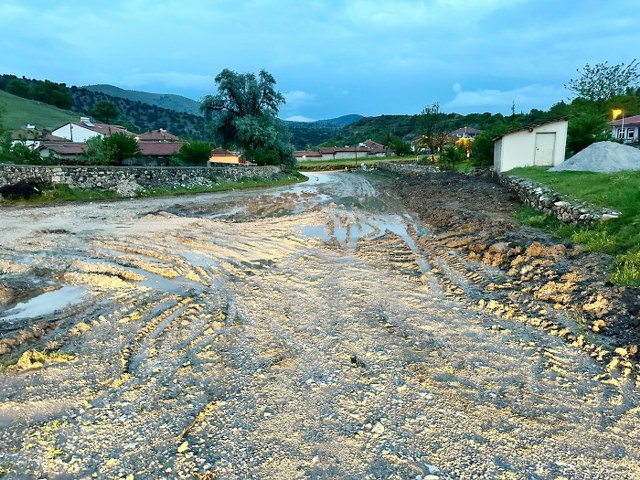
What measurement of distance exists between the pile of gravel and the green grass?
294 feet

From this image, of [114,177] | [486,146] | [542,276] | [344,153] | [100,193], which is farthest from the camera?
[344,153]

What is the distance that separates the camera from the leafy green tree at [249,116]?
41250mm

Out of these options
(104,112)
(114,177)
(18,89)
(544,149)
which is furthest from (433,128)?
(18,89)

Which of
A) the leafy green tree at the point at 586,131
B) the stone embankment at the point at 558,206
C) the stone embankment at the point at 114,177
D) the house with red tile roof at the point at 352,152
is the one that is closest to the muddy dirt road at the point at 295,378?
A: the stone embankment at the point at 558,206

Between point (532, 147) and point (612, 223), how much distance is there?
15722mm

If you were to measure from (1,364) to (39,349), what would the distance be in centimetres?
39

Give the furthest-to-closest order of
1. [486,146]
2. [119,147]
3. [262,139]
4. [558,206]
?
[262,139], [486,146], [119,147], [558,206]

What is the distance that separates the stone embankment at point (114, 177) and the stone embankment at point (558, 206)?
19603 mm

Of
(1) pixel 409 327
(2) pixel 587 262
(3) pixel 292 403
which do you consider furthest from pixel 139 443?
(2) pixel 587 262

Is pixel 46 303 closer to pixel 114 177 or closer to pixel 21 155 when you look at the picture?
pixel 114 177

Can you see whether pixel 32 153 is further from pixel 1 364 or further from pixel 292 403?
pixel 292 403

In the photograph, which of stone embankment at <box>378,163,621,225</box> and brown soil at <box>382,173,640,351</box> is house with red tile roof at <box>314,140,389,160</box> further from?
brown soil at <box>382,173,640,351</box>

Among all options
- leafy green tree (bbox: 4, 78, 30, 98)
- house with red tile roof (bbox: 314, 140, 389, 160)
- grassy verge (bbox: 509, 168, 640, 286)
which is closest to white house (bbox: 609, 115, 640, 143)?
grassy verge (bbox: 509, 168, 640, 286)

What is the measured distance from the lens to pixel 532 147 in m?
22.4
